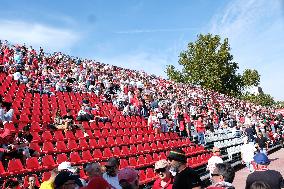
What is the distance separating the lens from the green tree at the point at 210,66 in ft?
192

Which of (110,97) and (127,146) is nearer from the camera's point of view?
(127,146)

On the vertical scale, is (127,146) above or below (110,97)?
below

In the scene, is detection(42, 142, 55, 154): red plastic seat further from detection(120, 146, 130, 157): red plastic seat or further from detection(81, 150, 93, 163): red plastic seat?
detection(120, 146, 130, 157): red plastic seat

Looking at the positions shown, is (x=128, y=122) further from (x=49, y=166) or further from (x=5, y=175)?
(x=5, y=175)

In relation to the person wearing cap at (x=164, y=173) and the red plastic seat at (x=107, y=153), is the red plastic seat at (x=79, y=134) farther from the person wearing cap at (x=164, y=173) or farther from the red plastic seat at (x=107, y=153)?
the person wearing cap at (x=164, y=173)

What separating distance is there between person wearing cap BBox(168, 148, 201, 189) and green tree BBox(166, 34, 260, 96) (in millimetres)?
53437

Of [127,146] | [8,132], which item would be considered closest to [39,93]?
[127,146]

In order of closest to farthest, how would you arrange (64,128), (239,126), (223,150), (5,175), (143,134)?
(5,175)
(64,128)
(143,134)
(223,150)
(239,126)

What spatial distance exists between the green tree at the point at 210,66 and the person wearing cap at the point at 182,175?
5344 centimetres

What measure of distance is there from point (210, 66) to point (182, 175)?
2168 inches

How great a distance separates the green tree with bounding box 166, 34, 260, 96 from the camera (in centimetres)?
5850

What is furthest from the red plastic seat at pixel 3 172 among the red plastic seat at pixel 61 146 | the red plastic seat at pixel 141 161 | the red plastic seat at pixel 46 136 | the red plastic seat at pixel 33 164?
the red plastic seat at pixel 141 161

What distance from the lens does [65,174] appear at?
4.43 meters

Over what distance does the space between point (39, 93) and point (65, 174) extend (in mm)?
14873
